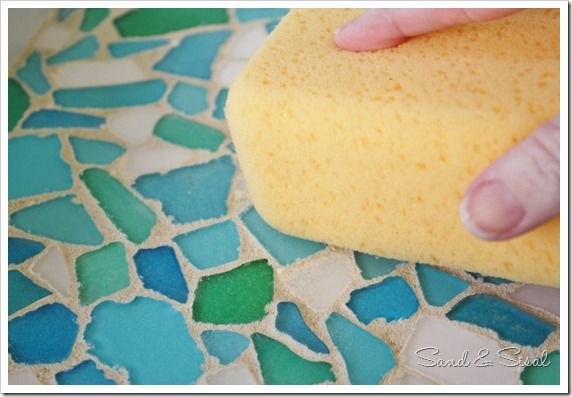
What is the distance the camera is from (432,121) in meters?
0.78

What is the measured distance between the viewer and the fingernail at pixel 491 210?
0.72m

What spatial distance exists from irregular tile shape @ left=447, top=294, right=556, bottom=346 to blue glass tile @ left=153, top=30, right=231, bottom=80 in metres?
0.60

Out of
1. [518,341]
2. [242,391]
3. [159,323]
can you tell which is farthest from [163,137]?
[518,341]

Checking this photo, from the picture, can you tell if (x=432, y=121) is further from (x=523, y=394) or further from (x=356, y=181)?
(x=523, y=394)

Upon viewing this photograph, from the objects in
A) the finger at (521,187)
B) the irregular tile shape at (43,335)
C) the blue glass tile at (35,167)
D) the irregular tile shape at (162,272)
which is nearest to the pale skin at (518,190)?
the finger at (521,187)

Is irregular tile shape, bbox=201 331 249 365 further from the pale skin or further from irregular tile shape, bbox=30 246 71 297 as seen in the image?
the pale skin

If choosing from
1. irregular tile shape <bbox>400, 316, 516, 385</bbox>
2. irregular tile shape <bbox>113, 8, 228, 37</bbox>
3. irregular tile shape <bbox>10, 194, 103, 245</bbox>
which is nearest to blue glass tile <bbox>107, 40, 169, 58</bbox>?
irregular tile shape <bbox>113, 8, 228, 37</bbox>

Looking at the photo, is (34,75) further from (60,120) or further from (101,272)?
(101,272)

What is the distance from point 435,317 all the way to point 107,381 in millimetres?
387

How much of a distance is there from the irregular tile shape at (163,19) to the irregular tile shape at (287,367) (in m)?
0.70

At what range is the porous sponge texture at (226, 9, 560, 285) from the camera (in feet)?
2.56

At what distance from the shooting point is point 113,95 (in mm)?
1234

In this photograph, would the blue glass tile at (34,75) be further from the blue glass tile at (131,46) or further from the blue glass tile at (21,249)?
the blue glass tile at (21,249)

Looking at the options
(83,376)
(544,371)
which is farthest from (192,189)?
(544,371)
